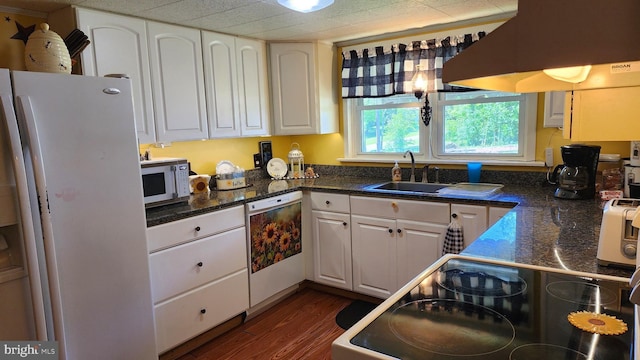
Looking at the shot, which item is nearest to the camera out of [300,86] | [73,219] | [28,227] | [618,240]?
[618,240]

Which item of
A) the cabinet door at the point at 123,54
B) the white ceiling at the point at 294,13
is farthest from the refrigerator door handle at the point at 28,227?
the white ceiling at the point at 294,13

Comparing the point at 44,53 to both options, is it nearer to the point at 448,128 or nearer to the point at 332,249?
the point at 332,249

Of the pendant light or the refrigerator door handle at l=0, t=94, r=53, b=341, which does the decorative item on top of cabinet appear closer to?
the pendant light

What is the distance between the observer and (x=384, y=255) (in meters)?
2.95

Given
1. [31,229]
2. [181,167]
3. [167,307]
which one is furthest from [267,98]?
[31,229]

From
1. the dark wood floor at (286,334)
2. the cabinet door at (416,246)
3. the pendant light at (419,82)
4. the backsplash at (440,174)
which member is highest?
the pendant light at (419,82)

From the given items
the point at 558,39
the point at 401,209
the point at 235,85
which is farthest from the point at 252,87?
the point at 558,39

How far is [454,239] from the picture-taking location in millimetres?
2562

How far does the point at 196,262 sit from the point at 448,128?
211 cm

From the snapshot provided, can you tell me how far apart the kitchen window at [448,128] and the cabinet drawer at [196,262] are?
56.3 inches

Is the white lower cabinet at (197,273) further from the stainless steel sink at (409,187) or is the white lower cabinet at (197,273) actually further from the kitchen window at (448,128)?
the kitchen window at (448,128)

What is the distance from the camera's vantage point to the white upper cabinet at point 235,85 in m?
2.99

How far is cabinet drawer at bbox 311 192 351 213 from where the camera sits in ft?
10.0

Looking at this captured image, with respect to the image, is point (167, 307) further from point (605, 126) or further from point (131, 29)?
point (605, 126)
